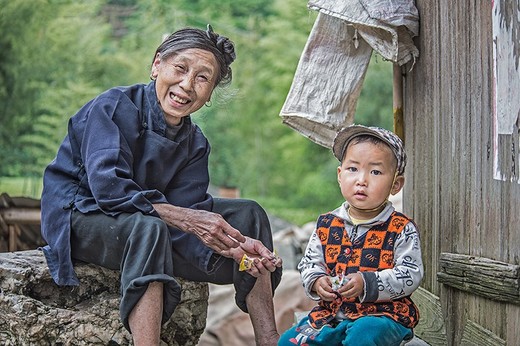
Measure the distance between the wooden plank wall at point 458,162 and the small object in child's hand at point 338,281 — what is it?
2.07ft

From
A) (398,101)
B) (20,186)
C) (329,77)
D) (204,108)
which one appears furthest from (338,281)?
(20,186)

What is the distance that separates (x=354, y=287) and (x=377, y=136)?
600 mm

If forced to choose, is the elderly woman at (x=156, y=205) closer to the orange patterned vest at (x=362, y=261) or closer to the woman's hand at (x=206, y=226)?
the woman's hand at (x=206, y=226)

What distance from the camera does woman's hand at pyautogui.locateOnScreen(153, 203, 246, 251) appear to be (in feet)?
11.6

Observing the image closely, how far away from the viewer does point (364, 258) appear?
10.6 feet

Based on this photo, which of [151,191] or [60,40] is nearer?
[151,191]

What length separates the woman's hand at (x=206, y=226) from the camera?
139 inches

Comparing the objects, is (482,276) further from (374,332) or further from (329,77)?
(329,77)

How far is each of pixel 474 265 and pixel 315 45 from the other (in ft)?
5.38

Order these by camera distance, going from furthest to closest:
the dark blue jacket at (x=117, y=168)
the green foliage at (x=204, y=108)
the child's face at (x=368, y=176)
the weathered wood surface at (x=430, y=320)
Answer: the green foliage at (x=204, y=108), the weathered wood surface at (x=430, y=320), the dark blue jacket at (x=117, y=168), the child's face at (x=368, y=176)

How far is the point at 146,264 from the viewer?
131 inches

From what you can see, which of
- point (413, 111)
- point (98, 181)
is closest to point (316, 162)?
point (413, 111)

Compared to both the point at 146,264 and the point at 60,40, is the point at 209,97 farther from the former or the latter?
the point at 60,40

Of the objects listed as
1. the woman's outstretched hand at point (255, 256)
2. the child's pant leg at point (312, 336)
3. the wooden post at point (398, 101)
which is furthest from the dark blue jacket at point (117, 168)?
the wooden post at point (398, 101)
